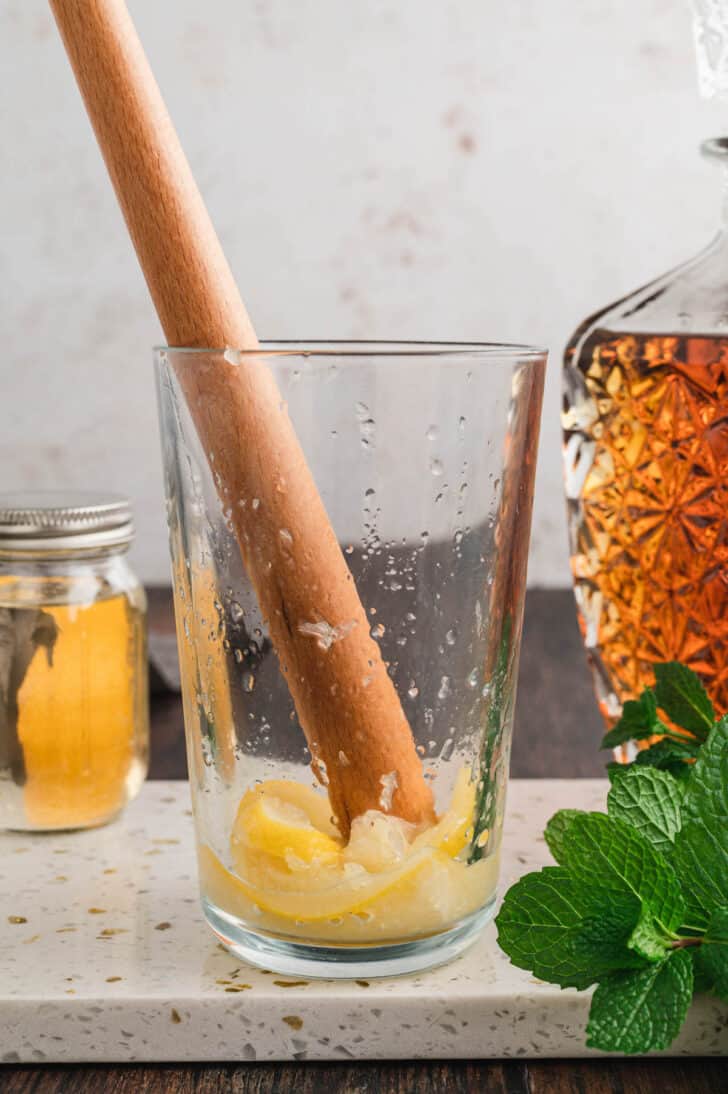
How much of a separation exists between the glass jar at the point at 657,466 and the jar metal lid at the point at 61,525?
0.76 ft

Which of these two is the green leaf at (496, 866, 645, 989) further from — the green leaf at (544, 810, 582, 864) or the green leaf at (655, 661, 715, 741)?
the green leaf at (655, 661, 715, 741)

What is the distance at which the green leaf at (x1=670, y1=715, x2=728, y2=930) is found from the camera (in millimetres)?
425

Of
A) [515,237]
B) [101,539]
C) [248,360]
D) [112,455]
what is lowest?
[112,455]

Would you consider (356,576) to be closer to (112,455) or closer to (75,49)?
(75,49)

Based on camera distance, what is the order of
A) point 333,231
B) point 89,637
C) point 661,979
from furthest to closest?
point 333,231 < point 89,637 < point 661,979

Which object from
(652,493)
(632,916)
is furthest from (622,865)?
(652,493)

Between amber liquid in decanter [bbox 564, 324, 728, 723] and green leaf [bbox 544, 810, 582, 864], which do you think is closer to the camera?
green leaf [bbox 544, 810, 582, 864]

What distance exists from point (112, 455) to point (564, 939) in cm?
133

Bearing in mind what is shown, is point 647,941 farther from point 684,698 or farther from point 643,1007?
point 684,698

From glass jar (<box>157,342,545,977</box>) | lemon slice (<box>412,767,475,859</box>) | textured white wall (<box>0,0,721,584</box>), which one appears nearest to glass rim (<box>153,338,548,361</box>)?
glass jar (<box>157,342,545,977</box>)

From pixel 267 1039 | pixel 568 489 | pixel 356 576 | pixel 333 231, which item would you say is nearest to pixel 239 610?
pixel 356 576

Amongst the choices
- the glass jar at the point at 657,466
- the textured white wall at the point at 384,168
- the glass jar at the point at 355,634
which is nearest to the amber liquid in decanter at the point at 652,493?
the glass jar at the point at 657,466

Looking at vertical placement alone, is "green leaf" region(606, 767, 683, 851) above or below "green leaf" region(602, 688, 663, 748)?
above

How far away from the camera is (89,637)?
652mm
